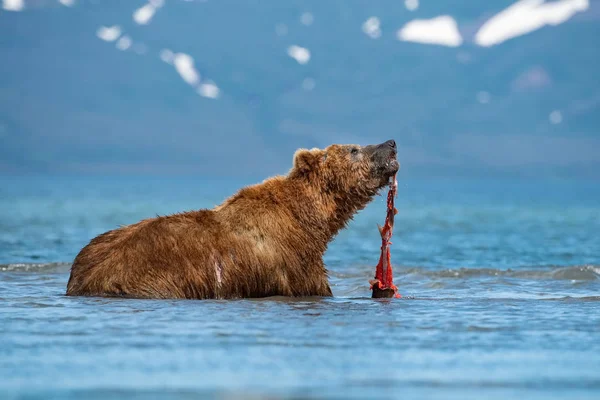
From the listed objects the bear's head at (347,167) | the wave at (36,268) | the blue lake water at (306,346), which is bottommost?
the blue lake water at (306,346)

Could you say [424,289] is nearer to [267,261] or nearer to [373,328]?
[267,261]

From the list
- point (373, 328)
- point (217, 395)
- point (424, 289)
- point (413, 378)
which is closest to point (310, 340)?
point (373, 328)

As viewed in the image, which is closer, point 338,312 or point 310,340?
point 310,340

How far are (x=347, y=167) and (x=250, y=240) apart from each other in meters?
1.77

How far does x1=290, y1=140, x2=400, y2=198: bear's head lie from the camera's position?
1317 cm

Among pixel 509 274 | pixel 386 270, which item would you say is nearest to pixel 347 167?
pixel 386 270

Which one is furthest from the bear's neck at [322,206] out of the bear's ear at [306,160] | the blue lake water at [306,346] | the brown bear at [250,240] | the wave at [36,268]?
the wave at [36,268]

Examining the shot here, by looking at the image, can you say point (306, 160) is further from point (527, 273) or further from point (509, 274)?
point (527, 273)

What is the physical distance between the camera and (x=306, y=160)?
43.3 ft

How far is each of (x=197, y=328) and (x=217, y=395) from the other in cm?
286

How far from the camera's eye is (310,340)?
9.45 m

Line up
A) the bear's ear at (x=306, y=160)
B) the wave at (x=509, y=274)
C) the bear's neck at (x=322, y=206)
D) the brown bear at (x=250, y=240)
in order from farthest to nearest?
the wave at (x=509, y=274) < the bear's ear at (x=306, y=160) < the bear's neck at (x=322, y=206) < the brown bear at (x=250, y=240)

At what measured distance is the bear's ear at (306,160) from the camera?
13156mm

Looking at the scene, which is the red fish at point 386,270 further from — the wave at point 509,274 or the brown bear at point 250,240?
the wave at point 509,274
